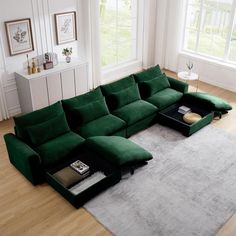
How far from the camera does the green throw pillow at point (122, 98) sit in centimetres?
641

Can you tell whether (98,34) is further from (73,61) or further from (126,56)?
(126,56)

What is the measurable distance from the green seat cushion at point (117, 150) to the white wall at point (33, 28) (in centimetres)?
238

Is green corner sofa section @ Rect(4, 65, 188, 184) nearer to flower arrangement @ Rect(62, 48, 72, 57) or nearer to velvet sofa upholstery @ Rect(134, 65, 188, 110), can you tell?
velvet sofa upholstery @ Rect(134, 65, 188, 110)

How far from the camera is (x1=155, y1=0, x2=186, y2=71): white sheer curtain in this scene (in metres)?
8.54

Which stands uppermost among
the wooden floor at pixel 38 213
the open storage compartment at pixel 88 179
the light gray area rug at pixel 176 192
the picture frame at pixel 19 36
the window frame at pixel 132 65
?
the picture frame at pixel 19 36

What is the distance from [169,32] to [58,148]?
5.08 metres

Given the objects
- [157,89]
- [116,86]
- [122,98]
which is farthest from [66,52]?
[157,89]

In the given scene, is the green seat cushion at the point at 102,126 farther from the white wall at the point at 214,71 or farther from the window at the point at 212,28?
the window at the point at 212,28

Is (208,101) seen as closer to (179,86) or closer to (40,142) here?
(179,86)

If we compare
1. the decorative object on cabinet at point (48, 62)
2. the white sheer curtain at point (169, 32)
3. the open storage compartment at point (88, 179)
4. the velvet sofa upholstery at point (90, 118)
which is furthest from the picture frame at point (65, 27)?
the open storage compartment at point (88, 179)

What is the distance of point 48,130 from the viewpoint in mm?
5422

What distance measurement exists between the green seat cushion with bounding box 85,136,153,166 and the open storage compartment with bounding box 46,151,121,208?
0.15 meters

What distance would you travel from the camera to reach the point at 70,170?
514 cm

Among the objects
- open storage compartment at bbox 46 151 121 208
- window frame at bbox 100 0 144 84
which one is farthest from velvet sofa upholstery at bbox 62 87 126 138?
window frame at bbox 100 0 144 84
